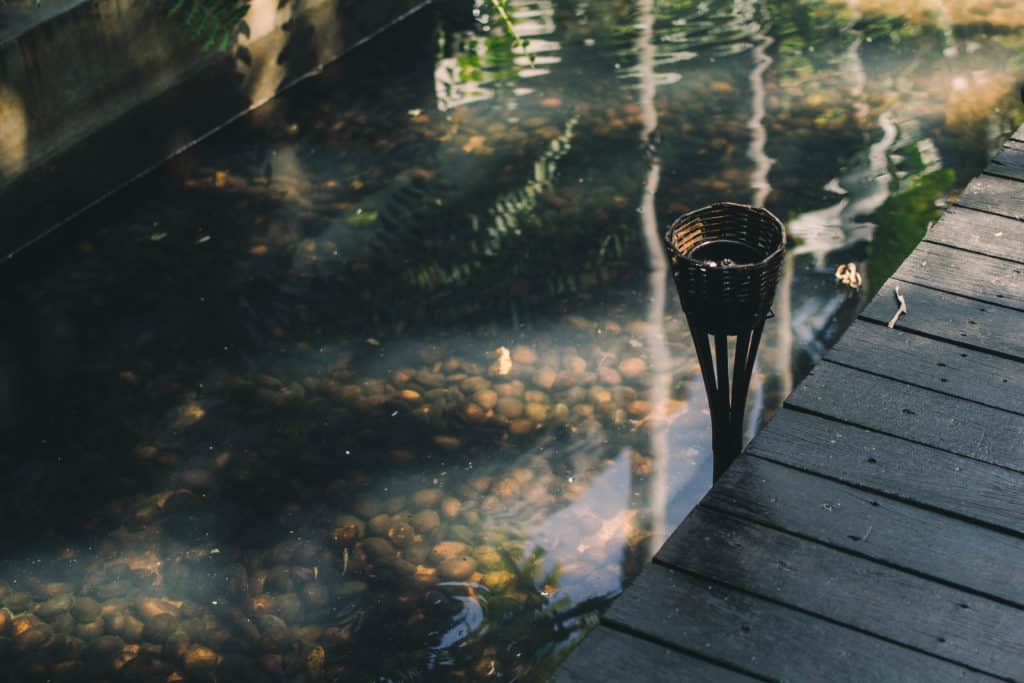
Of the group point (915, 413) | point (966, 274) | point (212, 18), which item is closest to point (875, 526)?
point (915, 413)

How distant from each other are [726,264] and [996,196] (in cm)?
117

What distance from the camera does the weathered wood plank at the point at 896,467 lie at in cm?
189

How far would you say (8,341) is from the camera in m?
3.30

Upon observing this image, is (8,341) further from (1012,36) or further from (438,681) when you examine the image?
(1012,36)

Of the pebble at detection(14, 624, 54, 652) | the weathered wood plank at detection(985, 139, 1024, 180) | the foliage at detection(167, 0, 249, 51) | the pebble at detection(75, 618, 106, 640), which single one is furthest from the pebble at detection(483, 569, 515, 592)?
the foliage at detection(167, 0, 249, 51)

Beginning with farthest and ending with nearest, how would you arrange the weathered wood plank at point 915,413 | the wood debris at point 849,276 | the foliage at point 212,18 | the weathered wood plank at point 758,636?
the foliage at point 212,18 → the wood debris at point 849,276 → the weathered wood plank at point 915,413 → the weathered wood plank at point 758,636

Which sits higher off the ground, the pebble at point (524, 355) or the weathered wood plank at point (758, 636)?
the weathered wood plank at point (758, 636)

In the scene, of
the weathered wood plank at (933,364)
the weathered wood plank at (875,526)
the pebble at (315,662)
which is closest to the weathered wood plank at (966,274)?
the weathered wood plank at (933,364)

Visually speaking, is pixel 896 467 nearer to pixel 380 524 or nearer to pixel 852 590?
pixel 852 590

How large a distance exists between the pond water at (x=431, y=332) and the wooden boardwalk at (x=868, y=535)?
583 millimetres

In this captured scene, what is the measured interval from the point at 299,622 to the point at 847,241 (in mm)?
2089

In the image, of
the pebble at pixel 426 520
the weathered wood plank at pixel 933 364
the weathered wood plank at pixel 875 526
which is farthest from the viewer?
the pebble at pixel 426 520

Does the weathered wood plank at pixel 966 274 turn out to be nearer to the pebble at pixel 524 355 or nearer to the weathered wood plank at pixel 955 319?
the weathered wood plank at pixel 955 319

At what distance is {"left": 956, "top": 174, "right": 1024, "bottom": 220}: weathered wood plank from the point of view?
8.79 feet
